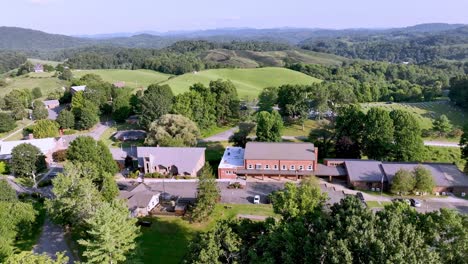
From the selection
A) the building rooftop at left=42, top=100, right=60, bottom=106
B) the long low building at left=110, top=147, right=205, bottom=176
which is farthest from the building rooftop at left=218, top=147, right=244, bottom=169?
the building rooftop at left=42, top=100, right=60, bottom=106

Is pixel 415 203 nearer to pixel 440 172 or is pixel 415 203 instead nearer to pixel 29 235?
pixel 440 172

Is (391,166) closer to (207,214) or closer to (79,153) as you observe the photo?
(207,214)

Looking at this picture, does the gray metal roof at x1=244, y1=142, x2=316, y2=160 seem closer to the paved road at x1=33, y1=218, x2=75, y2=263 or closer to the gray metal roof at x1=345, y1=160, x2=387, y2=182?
the gray metal roof at x1=345, y1=160, x2=387, y2=182

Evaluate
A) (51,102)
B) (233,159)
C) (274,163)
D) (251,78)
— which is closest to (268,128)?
(274,163)

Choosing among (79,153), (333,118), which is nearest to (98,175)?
(79,153)

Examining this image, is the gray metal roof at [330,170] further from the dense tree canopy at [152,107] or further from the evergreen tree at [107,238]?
the dense tree canopy at [152,107]
